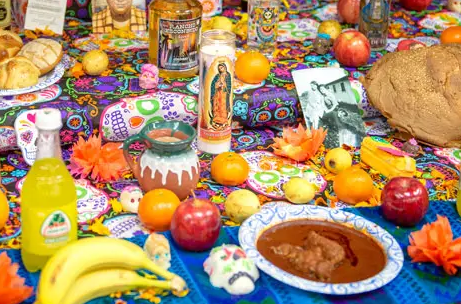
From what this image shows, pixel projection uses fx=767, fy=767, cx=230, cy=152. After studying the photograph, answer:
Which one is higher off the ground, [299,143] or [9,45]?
[9,45]

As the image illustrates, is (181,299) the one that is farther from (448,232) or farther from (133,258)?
(448,232)

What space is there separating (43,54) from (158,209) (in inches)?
28.7

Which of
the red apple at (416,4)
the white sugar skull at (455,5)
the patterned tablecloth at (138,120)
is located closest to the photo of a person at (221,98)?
the patterned tablecloth at (138,120)

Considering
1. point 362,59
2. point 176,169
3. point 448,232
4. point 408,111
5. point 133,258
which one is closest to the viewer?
point 133,258

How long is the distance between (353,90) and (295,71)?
0.19 meters

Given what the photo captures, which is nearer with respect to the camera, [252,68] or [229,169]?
[229,169]

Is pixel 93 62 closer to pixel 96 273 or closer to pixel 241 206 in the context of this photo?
pixel 241 206

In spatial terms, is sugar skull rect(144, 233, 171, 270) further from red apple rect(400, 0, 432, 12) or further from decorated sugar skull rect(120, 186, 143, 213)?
red apple rect(400, 0, 432, 12)

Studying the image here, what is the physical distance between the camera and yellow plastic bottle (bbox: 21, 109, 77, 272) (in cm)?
140

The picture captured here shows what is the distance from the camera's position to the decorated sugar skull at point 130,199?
1728mm

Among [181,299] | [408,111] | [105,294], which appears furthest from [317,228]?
[408,111]

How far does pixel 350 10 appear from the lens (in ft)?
9.12

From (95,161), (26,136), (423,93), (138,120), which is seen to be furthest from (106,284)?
(423,93)

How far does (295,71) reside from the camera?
88.5 inches
